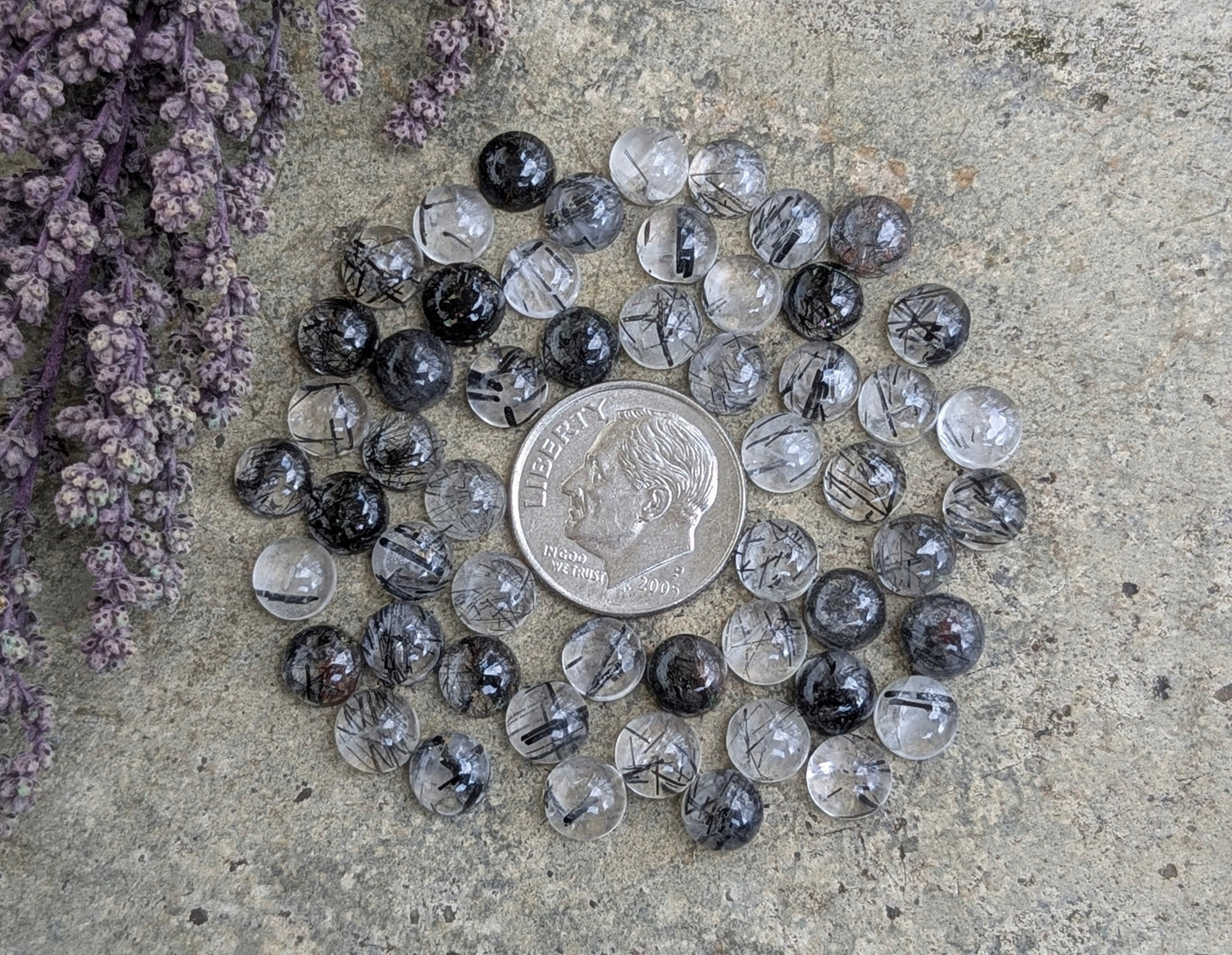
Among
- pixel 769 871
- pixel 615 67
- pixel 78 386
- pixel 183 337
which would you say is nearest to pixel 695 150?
pixel 615 67

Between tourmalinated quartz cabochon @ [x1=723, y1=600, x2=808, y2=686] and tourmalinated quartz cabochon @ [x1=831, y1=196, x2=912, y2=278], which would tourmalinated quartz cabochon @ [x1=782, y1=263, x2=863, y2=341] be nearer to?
tourmalinated quartz cabochon @ [x1=831, y1=196, x2=912, y2=278]

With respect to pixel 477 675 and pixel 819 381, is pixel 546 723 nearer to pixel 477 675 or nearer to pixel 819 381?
pixel 477 675

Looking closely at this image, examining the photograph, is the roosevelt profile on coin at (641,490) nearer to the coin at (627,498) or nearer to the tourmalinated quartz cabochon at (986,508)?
the coin at (627,498)

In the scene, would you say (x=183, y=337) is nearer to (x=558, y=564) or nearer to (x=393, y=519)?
(x=393, y=519)

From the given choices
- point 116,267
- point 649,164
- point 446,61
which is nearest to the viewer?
point 116,267

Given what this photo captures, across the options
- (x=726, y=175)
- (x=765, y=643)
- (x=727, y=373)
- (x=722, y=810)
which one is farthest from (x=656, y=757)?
(x=726, y=175)
